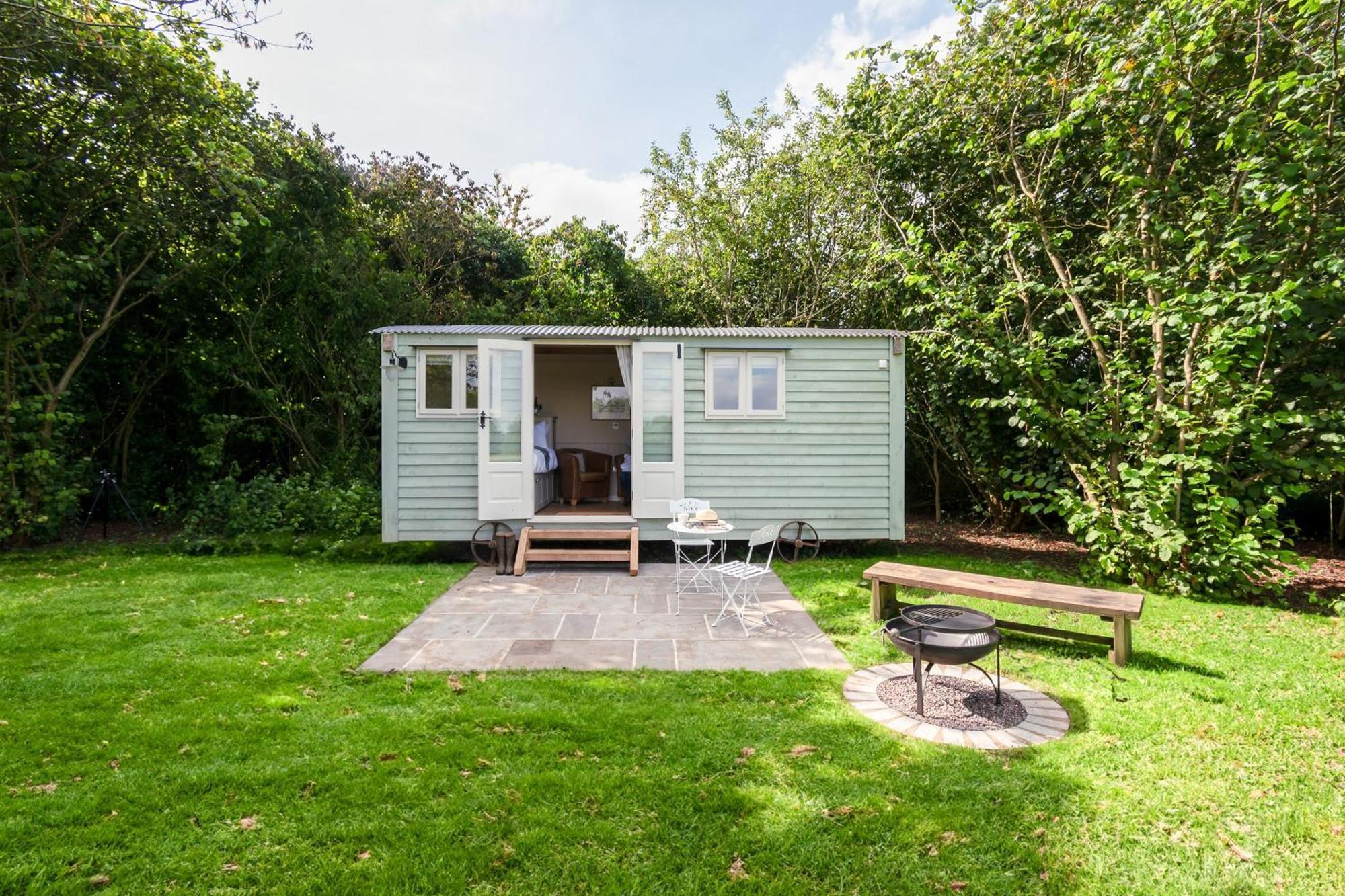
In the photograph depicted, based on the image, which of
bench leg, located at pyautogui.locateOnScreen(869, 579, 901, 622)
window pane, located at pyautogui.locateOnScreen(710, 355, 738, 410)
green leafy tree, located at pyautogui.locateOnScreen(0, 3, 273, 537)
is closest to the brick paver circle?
bench leg, located at pyautogui.locateOnScreen(869, 579, 901, 622)

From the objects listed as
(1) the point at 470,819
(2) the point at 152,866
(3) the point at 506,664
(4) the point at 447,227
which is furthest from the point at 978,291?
(4) the point at 447,227

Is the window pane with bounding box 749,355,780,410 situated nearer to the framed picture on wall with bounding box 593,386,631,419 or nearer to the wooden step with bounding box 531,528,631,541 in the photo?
the wooden step with bounding box 531,528,631,541

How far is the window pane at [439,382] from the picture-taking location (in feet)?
22.6

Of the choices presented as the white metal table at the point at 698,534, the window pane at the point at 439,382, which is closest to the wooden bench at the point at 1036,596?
the white metal table at the point at 698,534

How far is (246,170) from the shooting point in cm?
809

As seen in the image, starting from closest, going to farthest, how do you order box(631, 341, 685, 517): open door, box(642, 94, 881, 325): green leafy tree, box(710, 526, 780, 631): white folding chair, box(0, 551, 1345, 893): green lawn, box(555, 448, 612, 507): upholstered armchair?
box(0, 551, 1345, 893): green lawn → box(710, 526, 780, 631): white folding chair → box(631, 341, 685, 517): open door → box(555, 448, 612, 507): upholstered armchair → box(642, 94, 881, 325): green leafy tree

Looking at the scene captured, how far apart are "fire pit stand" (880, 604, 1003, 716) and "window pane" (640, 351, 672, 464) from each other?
387 cm

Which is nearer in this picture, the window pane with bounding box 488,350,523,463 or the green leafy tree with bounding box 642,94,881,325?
the window pane with bounding box 488,350,523,463

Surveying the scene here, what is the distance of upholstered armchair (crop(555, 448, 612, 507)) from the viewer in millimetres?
8281

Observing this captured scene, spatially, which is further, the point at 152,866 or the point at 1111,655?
the point at 1111,655

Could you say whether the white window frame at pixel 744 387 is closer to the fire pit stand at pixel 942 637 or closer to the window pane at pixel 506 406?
the window pane at pixel 506 406

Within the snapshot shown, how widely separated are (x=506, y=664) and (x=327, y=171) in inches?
394

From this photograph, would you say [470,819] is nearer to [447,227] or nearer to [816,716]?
[816,716]

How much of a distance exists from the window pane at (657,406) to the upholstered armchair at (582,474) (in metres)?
1.66
